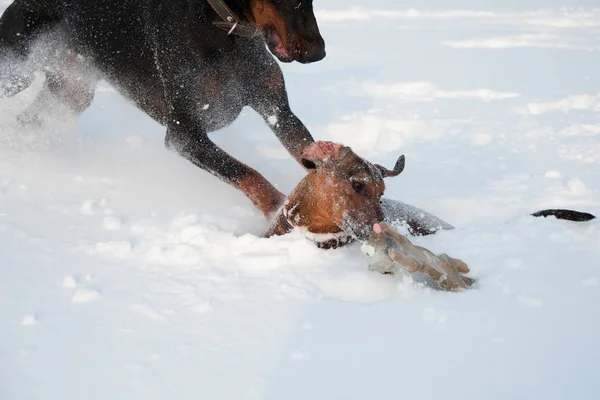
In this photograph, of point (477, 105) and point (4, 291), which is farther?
point (477, 105)

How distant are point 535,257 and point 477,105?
122 inches

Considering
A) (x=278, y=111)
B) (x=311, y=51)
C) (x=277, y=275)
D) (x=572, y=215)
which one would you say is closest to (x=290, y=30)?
(x=311, y=51)

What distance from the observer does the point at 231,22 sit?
9.69ft

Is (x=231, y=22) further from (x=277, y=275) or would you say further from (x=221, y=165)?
(x=277, y=275)

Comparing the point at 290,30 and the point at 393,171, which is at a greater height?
the point at 290,30

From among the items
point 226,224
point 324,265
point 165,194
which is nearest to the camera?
point 324,265

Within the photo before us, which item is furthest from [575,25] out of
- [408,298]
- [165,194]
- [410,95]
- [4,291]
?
[4,291]

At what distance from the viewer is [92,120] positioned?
454 centimetres

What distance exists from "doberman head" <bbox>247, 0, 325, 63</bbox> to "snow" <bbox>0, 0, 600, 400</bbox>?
2.40ft

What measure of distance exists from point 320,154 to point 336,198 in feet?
0.59

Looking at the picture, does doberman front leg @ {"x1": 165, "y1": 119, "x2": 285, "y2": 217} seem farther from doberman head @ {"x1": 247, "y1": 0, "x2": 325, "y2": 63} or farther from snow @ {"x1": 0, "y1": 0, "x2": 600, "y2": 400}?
doberman head @ {"x1": 247, "y1": 0, "x2": 325, "y2": 63}

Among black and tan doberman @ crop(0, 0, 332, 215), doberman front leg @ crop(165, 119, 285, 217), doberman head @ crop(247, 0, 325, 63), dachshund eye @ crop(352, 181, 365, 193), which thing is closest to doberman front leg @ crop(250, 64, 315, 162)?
black and tan doberman @ crop(0, 0, 332, 215)

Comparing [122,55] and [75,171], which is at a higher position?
[122,55]

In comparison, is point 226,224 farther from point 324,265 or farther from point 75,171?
point 75,171
